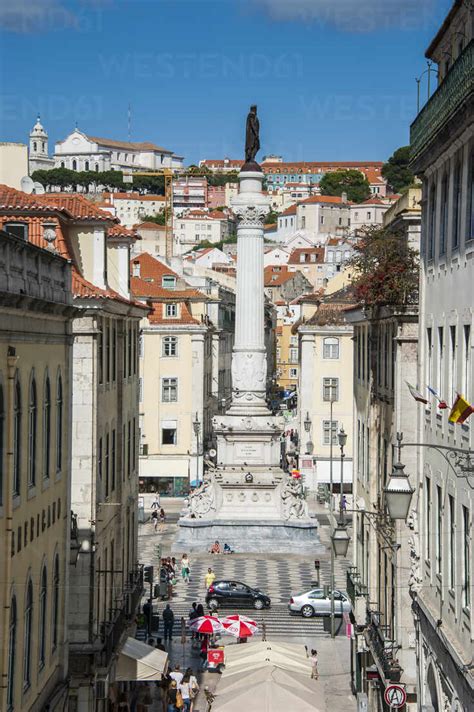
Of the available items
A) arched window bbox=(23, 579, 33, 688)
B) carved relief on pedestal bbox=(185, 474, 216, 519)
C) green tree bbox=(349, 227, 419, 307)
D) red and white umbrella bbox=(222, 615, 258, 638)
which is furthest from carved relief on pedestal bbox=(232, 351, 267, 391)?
arched window bbox=(23, 579, 33, 688)

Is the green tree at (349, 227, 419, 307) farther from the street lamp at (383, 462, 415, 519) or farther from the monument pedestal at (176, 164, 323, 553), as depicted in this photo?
the monument pedestal at (176, 164, 323, 553)

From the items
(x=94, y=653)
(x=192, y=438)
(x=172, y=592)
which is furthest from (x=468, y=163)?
(x=192, y=438)

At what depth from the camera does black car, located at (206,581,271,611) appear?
46719mm

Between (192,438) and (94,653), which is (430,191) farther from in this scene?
(192,438)

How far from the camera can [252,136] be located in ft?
230

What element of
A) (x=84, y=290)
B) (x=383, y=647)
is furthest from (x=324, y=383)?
(x=383, y=647)

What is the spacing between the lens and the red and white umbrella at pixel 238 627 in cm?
3759

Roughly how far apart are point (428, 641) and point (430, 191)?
720 cm

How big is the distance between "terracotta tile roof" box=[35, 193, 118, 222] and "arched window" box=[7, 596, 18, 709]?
13778 mm

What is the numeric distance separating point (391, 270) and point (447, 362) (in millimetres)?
8482

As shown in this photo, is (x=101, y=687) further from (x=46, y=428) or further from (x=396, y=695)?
(x=46, y=428)

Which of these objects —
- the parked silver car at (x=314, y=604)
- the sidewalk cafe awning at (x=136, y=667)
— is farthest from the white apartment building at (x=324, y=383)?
the sidewalk cafe awning at (x=136, y=667)

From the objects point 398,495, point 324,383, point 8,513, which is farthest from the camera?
point 324,383

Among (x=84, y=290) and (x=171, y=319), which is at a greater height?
(x=171, y=319)
